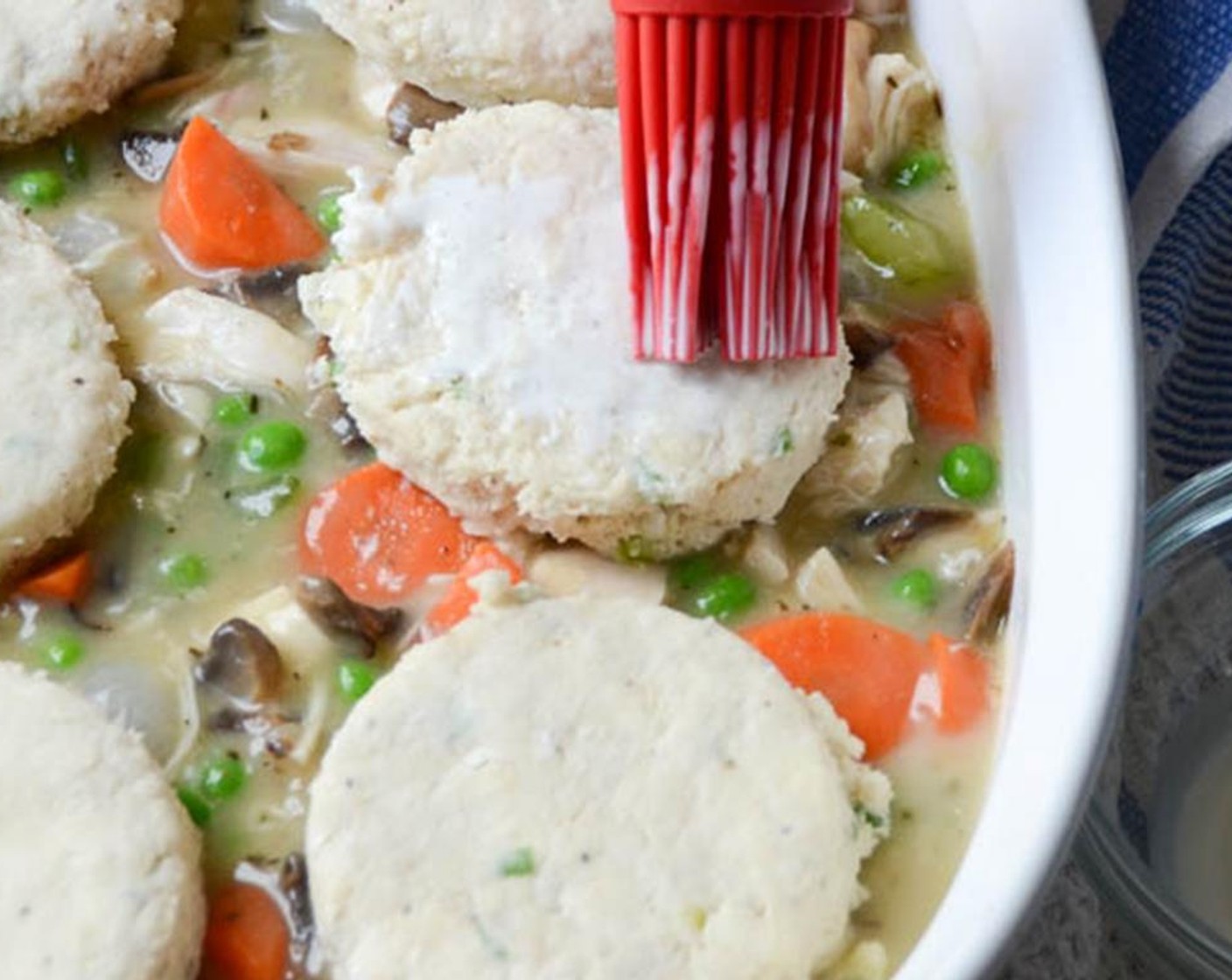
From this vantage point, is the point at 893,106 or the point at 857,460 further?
the point at 893,106

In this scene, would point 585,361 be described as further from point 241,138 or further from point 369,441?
point 241,138

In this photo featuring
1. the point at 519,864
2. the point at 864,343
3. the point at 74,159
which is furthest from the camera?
the point at 74,159

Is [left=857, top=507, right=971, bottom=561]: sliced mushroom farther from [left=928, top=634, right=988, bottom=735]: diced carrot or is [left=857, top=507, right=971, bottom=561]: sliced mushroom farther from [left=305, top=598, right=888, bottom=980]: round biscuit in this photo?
[left=305, top=598, right=888, bottom=980]: round biscuit

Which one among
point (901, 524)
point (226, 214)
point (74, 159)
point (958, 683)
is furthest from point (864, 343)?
point (74, 159)

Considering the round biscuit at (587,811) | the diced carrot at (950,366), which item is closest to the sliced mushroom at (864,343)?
the diced carrot at (950,366)

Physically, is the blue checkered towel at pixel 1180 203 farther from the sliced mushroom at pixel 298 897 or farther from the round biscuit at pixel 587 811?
the sliced mushroom at pixel 298 897

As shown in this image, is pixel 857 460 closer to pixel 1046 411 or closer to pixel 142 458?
pixel 1046 411
